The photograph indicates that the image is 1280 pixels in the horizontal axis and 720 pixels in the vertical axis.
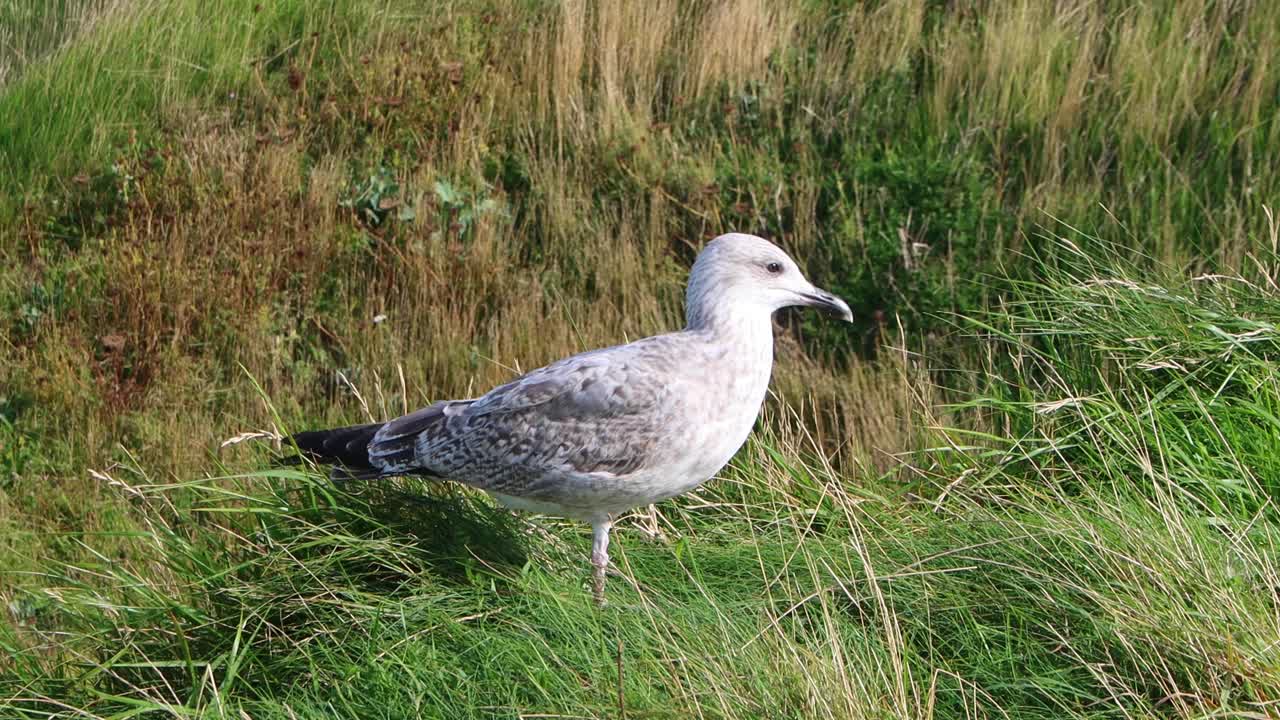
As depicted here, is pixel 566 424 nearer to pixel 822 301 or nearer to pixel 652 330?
pixel 822 301

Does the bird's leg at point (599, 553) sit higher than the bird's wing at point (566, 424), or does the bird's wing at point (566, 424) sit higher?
the bird's wing at point (566, 424)

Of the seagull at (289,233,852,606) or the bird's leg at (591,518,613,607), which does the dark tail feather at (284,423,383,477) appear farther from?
the bird's leg at (591,518,613,607)

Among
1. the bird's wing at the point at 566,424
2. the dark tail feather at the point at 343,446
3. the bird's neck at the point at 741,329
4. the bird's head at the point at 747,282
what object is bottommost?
the dark tail feather at the point at 343,446

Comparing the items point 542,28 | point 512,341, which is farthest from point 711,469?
point 542,28

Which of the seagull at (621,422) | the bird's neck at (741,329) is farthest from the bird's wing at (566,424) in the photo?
the bird's neck at (741,329)

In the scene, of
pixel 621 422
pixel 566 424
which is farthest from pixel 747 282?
pixel 566 424

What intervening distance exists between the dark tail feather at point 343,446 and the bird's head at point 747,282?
1.19m

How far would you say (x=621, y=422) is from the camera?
4.34 m

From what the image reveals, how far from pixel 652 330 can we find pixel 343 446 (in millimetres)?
2569

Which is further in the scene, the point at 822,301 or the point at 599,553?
the point at 822,301

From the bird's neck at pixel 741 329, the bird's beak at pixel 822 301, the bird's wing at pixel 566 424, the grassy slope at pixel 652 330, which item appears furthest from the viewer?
the bird's beak at pixel 822 301

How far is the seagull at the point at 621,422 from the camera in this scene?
169 inches

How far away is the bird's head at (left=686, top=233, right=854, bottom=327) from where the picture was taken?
4539 mm

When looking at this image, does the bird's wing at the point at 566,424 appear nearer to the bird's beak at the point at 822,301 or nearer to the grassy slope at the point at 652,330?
the grassy slope at the point at 652,330
